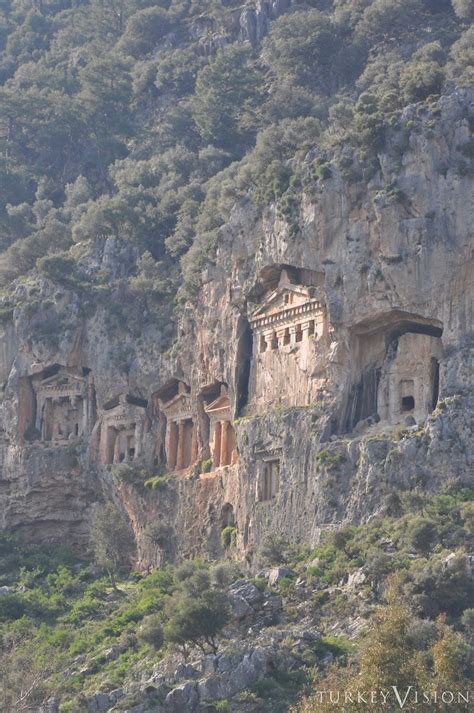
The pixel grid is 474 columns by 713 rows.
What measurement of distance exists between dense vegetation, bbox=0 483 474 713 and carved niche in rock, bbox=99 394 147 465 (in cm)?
1074

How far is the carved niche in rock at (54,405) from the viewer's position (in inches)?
3135

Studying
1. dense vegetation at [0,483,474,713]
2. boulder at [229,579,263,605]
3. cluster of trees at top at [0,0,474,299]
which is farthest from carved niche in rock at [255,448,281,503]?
cluster of trees at top at [0,0,474,299]

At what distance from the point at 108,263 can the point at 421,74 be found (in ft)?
66.3

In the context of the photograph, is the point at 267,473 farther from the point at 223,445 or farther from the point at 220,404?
the point at 220,404

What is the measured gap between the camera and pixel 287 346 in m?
69.6

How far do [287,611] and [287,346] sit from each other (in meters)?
15.6

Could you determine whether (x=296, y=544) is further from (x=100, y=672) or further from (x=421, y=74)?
(x=421, y=74)

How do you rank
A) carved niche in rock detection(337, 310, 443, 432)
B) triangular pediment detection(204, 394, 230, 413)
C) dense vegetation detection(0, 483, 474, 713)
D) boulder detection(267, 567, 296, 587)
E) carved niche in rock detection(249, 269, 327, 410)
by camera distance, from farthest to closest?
triangular pediment detection(204, 394, 230, 413)
carved niche in rock detection(249, 269, 327, 410)
carved niche in rock detection(337, 310, 443, 432)
boulder detection(267, 567, 296, 587)
dense vegetation detection(0, 483, 474, 713)

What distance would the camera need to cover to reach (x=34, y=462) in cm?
7844

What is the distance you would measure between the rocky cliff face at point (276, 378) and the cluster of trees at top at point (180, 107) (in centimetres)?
253

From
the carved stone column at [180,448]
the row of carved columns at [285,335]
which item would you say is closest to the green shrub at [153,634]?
the row of carved columns at [285,335]

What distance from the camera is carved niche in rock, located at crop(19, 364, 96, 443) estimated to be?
79.6m

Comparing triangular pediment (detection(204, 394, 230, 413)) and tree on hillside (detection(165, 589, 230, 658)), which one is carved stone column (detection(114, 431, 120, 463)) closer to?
triangular pediment (detection(204, 394, 230, 413))

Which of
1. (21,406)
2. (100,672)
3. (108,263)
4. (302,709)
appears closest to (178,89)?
(108,263)
